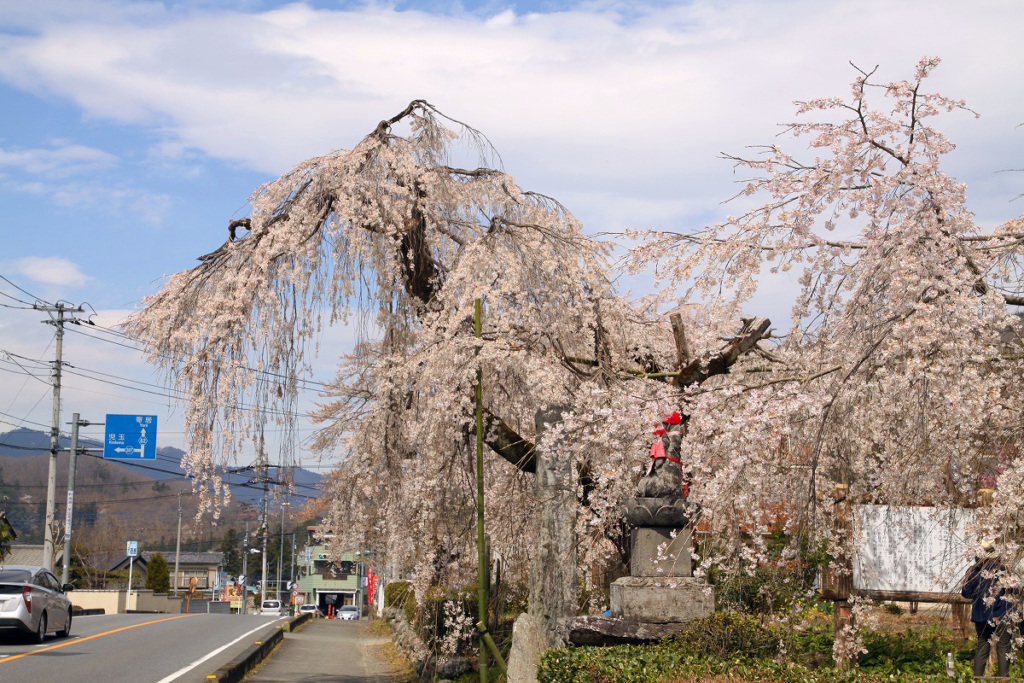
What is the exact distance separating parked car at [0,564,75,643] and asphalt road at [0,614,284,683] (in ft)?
0.91

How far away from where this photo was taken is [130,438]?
88.6 ft

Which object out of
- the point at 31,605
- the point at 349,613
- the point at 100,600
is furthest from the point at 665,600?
the point at 349,613

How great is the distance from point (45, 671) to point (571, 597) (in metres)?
7.02

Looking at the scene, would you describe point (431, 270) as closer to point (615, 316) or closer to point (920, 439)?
point (615, 316)

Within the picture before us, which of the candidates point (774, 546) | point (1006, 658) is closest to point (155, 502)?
point (774, 546)

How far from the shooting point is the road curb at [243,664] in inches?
468

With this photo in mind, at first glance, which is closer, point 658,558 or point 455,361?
point 658,558

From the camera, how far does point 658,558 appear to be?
25.9 ft

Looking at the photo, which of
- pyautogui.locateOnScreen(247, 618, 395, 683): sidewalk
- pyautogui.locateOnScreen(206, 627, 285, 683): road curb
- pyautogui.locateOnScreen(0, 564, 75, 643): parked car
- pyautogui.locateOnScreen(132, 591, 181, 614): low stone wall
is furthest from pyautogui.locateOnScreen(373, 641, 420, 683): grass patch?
pyautogui.locateOnScreen(132, 591, 181, 614): low stone wall

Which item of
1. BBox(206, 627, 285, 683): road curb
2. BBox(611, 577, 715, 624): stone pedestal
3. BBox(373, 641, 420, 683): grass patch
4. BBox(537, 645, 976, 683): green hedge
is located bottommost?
BBox(373, 641, 420, 683): grass patch

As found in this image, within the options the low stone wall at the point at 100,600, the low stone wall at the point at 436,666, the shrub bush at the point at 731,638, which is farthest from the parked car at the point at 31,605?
the low stone wall at the point at 100,600

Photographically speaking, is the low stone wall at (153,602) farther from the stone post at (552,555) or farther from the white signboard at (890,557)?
the white signboard at (890,557)

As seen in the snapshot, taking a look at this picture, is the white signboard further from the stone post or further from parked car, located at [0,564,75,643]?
parked car, located at [0,564,75,643]

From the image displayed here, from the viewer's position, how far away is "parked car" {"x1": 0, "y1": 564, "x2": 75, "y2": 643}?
1462 centimetres
